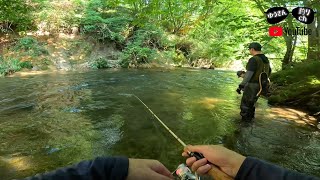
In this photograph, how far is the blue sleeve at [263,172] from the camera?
1.25 m

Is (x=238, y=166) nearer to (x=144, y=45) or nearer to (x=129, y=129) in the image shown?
(x=129, y=129)

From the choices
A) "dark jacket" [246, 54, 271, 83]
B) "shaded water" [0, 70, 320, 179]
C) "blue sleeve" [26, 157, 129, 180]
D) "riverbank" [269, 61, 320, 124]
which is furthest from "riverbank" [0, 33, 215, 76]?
"blue sleeve" [26, 157, 129, 180]

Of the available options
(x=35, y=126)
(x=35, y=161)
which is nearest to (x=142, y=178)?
(x=35, y=161)

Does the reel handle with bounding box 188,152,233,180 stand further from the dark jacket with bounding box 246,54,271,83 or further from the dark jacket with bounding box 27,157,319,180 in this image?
the dark jacket with bounding box 246,54,271,83

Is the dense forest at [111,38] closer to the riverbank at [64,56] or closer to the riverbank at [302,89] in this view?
the riverbank at [64,56]

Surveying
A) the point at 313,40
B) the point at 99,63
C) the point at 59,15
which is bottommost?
the point at 99,63

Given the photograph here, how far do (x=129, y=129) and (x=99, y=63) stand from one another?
1428 centimetres

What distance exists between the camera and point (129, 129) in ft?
20.9

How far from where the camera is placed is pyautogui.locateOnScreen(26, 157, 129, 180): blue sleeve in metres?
1.17

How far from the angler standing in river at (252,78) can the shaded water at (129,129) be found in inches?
13.4

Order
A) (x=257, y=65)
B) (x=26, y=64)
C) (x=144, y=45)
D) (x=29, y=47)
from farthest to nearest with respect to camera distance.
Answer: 1. (x=144, y=45)
2. (x=29, y=47)
3. (x=26, y=64)
4. (x=257, y=65)

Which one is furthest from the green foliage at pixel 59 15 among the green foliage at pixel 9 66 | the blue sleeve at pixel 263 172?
the blue sleeve at pixel 263 172

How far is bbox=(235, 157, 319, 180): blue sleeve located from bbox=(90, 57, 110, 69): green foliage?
62.0 feet

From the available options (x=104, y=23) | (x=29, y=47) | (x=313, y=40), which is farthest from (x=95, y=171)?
(x=104, y=23)
